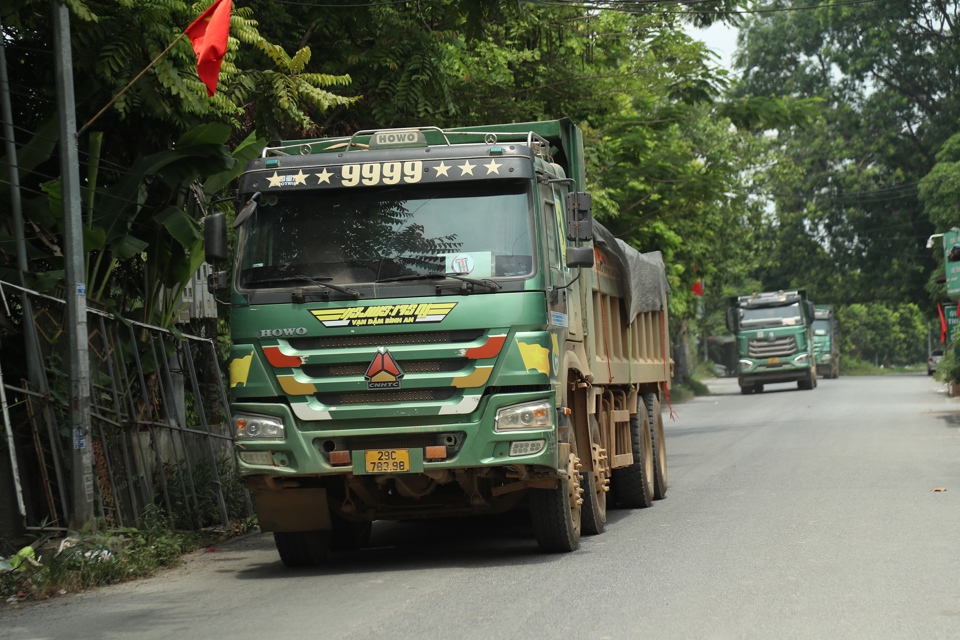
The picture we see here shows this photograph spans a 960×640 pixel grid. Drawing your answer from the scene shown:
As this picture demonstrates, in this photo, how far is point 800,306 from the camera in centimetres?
4538

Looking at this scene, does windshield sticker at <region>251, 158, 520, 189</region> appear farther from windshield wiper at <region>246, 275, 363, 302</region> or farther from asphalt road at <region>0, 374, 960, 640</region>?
asphalt road at <region>0, 374, 960, 640</region>

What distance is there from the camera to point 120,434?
1141cm

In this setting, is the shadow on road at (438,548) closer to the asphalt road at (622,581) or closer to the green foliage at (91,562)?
the asphalt road at (622,581)

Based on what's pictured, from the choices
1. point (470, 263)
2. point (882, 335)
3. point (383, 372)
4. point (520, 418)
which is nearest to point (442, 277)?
point (470, 263)

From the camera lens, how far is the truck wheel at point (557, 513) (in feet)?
32.0

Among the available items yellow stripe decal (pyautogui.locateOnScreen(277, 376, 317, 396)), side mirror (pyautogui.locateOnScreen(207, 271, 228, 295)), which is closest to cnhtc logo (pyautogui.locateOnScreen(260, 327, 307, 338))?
yellow stripe decal (pyautogui.locateOnScreen(277, 376, 317, 396))

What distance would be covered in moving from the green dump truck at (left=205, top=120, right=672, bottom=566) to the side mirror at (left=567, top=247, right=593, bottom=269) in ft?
0.04

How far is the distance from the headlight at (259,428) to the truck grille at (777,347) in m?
37.2

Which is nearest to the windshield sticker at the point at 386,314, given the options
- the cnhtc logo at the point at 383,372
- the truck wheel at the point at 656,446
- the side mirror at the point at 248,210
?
the cnhtc logo at the point at 383,372

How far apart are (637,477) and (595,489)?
255 centimetres

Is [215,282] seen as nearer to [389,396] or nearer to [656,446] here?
[389,396]

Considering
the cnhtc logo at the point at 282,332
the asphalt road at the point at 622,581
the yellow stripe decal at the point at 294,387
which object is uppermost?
the cnhtc logo at the point at 282,332

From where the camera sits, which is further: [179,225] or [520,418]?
[179,225]

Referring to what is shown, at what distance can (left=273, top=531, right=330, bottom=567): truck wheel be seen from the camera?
395 inches
